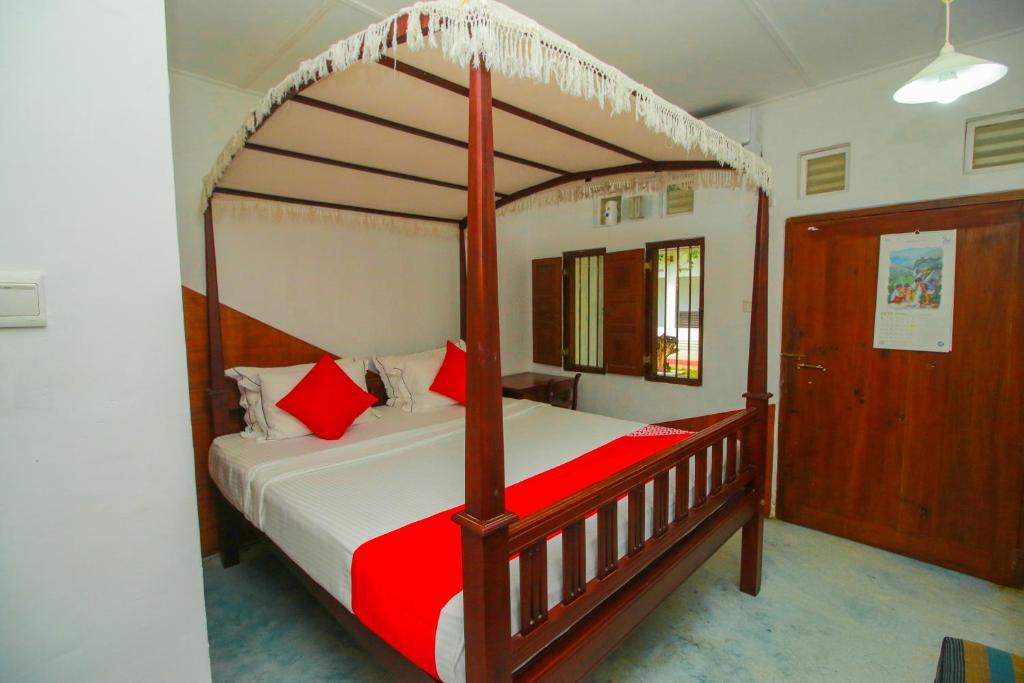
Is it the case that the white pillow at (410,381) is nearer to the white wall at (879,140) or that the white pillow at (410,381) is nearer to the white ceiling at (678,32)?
the white ceiling at (678,32)

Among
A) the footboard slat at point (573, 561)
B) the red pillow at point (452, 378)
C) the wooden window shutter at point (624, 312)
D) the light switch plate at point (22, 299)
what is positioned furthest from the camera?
the wooden window shutter at point (624, 312)

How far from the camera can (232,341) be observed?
2.78 metres

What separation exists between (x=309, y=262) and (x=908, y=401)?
3.67 metres

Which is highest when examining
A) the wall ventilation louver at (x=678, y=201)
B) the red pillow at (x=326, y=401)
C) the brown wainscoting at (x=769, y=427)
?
the wall ventilation louver at (x=678, y=201)

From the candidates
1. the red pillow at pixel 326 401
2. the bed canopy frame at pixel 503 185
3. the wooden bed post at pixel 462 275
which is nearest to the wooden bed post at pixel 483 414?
the bed canopy frame at pixel 503 185

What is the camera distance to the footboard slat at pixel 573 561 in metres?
1.31

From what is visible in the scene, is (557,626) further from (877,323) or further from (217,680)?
(877,323)

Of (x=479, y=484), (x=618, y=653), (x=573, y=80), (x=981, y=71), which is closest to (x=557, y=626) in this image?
(x=479, y=484)

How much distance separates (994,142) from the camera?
238 centimetres

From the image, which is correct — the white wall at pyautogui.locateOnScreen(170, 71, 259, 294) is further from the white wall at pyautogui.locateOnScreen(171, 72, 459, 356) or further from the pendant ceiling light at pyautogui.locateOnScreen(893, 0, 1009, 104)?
the pendant ceiling light at pyautogui.locateOnScreen(893, 0, 1009, 104)

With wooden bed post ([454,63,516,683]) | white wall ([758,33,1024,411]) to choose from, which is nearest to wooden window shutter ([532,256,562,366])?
white wall ([758,33,1024,411])

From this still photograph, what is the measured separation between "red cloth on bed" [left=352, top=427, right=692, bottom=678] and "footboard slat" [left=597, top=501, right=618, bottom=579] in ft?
0.87

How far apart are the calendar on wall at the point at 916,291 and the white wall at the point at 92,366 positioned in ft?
10.8

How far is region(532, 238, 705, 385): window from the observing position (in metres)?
3.53
